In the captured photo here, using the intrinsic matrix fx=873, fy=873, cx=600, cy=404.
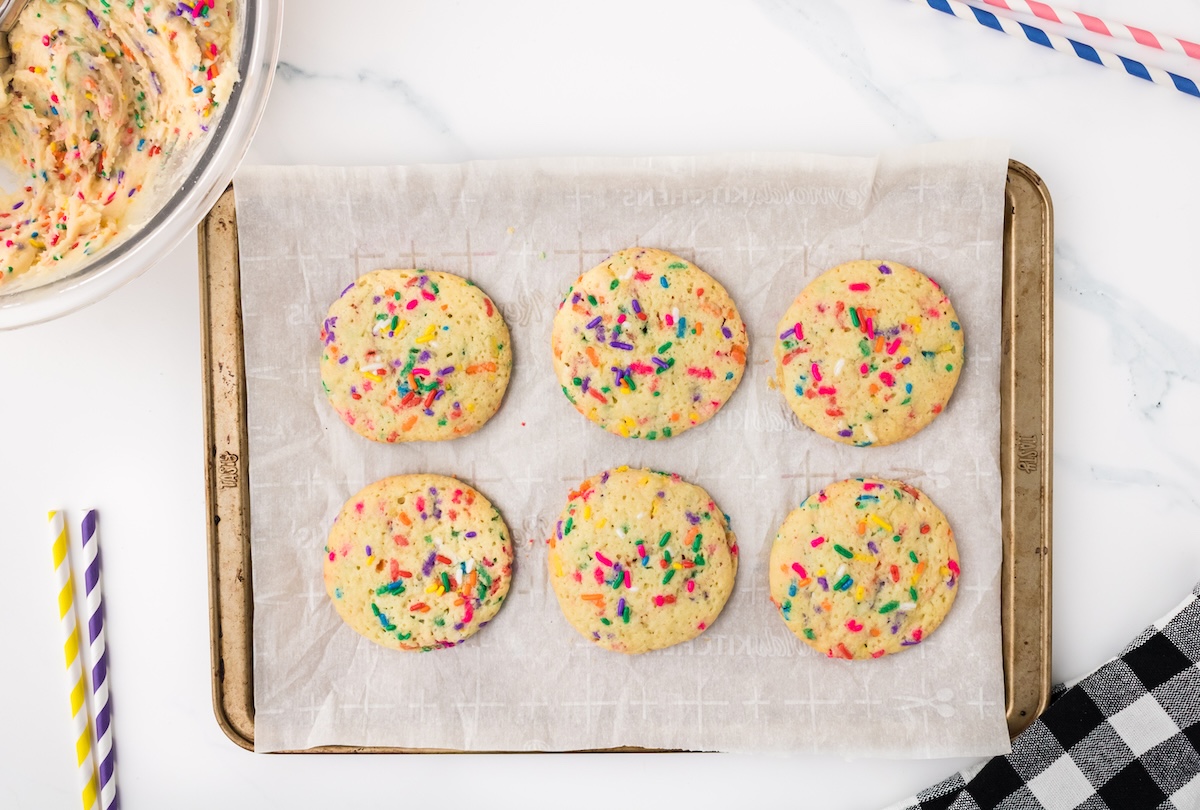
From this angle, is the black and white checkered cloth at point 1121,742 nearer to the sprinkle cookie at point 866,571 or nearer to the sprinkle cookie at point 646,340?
the sprinkle cookie at point 866,571

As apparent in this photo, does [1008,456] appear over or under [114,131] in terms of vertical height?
under

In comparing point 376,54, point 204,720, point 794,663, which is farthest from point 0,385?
→ point 794,663

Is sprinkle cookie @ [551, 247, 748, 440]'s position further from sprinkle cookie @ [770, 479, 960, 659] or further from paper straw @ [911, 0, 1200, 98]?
paper straw @ [911, 0, 1200, 98]

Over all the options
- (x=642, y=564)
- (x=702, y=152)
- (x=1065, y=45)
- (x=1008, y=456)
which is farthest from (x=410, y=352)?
(x=1065, y=45)

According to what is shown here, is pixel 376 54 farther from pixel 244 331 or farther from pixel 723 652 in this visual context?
pixel 723 652

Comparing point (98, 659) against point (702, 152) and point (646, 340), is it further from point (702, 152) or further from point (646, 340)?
point (702, 152)

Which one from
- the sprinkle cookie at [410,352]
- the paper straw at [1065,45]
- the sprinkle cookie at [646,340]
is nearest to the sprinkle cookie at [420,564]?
the sprinkle cookie at [410,352]
